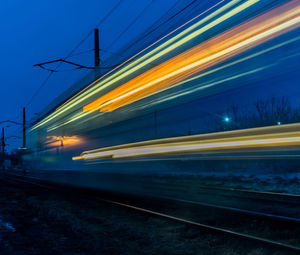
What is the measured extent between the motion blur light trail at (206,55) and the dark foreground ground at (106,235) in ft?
14.4

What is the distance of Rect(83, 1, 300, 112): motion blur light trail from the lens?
6.93 m

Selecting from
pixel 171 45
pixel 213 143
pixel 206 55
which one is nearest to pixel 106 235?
pixel 213 143

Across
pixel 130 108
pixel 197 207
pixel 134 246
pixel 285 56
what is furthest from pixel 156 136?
pixel 134 246

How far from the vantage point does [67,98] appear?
17.5 m

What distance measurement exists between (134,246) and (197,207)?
357 cm

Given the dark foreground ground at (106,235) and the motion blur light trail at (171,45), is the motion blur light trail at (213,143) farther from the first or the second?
the dark foreground ground at (106,235)

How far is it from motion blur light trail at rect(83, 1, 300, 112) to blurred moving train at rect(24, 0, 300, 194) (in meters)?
0.02

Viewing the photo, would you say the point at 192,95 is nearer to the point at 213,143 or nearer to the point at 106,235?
the point at 213,143

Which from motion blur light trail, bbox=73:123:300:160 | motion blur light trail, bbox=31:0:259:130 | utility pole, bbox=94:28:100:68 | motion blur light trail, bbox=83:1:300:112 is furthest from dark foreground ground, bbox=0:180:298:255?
utility pole, bbox=94:28:100:68

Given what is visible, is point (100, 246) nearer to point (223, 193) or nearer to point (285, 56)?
point (285, 56)

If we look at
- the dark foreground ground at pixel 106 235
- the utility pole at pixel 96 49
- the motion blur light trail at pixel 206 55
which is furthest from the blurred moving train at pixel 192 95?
the dark foreground ground at pixel 106 235

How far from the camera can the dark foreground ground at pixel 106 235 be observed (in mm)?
5152

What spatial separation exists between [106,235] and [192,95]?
17.2ft

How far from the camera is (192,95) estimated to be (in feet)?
31.8
